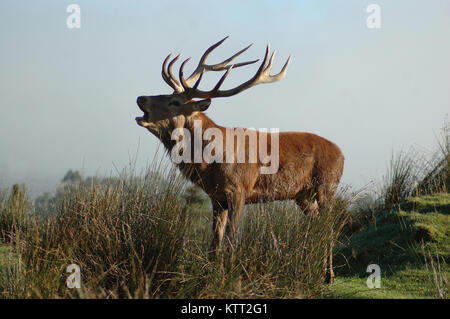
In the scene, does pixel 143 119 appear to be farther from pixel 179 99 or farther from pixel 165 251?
pixel 165 251

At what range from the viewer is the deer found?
596cm

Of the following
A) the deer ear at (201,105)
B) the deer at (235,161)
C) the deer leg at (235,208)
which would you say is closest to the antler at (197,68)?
the deer at (235,161)

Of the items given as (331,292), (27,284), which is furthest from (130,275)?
(331,292)

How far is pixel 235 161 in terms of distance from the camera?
20.2 feet

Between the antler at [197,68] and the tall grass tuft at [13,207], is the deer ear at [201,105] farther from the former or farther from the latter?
the tall grass tuft at [13,207]

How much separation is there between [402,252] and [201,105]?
355cm

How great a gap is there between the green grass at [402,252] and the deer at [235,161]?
2.49ft

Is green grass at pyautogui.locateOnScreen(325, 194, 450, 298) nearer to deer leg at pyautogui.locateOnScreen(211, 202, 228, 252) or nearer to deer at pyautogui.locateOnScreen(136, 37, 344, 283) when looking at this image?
deer at pyautogui.locateOnScreen(136, 37, 344, 283)

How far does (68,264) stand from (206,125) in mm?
2557

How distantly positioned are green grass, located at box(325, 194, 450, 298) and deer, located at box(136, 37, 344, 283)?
759 millimetres

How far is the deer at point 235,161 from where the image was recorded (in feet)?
19.6

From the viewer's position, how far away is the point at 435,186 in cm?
939

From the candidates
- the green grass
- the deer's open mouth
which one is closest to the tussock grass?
the green grass
